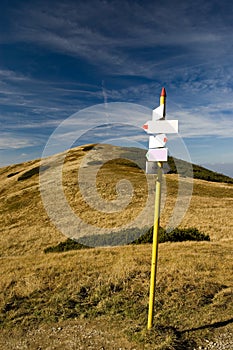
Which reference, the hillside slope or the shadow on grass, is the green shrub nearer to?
the hillside slope

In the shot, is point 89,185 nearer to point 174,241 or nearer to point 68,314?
point 174,241

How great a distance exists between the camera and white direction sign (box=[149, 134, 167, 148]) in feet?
25.5

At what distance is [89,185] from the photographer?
51.3 meters

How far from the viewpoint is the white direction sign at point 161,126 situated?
25.4 feet

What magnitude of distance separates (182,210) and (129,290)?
24.9 m

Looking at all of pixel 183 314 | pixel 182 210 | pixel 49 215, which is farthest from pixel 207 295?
pixel 49 215

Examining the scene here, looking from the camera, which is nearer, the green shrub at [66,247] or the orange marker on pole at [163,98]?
the orange marker on pole at [163,98]

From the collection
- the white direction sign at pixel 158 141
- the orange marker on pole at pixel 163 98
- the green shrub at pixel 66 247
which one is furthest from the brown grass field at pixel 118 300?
the orange marker on pole at pixel 163 98

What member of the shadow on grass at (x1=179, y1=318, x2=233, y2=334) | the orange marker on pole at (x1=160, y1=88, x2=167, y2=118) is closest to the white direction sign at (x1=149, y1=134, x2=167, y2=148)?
the orange marker on pole at (x1=160, y1=88, x2=167, y2=118)

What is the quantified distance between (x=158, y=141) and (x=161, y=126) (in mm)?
390

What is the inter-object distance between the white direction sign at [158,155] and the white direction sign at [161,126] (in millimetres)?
463

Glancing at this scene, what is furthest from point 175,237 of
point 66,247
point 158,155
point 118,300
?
point 158,155

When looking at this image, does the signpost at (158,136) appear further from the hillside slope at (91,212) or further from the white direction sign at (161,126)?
the hillside slope at (91,212)

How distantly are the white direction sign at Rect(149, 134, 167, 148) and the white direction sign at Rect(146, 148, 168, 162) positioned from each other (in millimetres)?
122
